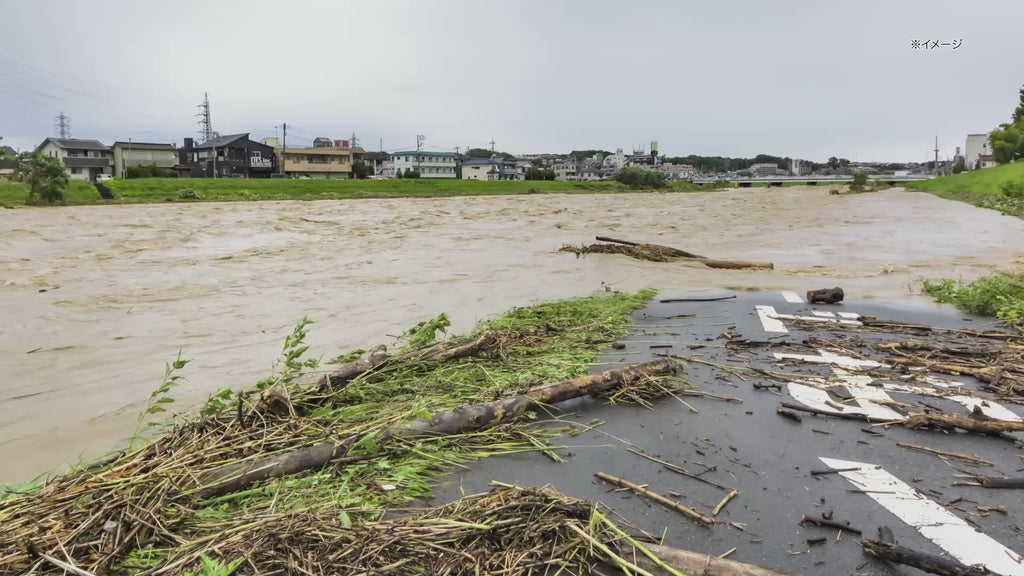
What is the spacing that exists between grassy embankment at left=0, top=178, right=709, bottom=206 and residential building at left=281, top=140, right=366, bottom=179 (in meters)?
28.5

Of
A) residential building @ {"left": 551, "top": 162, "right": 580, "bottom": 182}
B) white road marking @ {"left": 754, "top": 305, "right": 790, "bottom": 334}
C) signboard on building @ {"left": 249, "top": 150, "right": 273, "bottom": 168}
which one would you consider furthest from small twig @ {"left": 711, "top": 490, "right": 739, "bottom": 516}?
residential building @ {"left": 551, "top": 162, "right": 580, "bottom": 182}

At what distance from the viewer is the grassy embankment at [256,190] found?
130ft

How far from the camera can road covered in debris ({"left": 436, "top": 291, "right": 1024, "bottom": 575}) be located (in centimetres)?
286

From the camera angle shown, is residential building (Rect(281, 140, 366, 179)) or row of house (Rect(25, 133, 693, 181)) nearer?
row of house (Rect(25, 133, 693, 181))

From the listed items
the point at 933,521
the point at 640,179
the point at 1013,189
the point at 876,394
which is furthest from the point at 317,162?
the point at 933,521

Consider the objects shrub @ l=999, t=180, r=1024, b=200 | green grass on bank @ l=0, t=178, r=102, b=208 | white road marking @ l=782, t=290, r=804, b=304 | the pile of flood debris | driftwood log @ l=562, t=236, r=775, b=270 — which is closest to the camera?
the pile of flood debris

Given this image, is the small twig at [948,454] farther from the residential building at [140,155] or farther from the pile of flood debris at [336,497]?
the residential building at [140,155]

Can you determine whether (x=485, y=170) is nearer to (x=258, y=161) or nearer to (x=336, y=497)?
(x=258, y=161)

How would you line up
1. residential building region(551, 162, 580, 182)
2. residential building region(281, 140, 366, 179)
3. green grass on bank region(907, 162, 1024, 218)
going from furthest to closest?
residential building region(551, 162, 580, 182), residential building region(281, 140, 366, 179), green grass on bank region(907, 162, 1024, 218)

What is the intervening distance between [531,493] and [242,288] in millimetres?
9912

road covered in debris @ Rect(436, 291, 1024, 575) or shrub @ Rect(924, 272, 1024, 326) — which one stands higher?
shrub @ Rect(924, 272, 1024, 326)

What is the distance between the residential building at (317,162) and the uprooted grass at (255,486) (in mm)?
89299

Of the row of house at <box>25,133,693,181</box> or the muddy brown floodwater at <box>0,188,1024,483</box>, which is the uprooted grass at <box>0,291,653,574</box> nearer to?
the muddy brown floodwater at <box>0,188,1024,483</box>

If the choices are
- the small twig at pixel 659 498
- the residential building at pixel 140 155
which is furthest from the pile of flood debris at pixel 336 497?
the residential building at pixel 140 155
